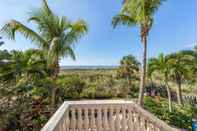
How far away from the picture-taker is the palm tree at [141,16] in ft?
29.1

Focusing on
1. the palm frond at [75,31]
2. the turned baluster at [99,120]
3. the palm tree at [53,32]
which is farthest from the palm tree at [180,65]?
the turned baluster at [99,120]

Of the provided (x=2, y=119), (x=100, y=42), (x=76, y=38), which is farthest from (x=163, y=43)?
(x=2, y=119)

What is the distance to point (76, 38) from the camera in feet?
28.7

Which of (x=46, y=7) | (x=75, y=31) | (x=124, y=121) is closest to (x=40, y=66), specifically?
(x=75, y=31)

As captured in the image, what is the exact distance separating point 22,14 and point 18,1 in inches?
21.4

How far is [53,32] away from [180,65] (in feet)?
29.5

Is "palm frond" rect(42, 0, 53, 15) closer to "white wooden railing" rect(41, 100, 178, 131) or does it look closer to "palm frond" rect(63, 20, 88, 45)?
"palm frond" rect(63, 20, 88, 45)

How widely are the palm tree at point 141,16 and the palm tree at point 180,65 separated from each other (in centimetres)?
469

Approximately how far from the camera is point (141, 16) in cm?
891

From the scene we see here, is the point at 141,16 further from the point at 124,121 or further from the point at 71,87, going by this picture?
the point at 71,87

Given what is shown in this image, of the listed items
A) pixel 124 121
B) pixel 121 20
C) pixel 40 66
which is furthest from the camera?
pixel 121 20

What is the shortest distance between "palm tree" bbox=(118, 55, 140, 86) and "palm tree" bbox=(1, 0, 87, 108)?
12509 millimetres

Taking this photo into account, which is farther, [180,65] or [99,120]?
[180,65]

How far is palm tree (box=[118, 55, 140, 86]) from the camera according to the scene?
2078 cm
